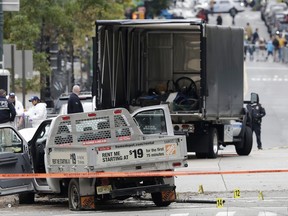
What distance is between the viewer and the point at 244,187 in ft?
64.5

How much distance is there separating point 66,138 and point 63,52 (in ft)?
124

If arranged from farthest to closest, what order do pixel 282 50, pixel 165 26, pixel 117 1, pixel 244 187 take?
pixel 282 50 → pixel 117 1 → pixel 165 26 → pixel 244 187

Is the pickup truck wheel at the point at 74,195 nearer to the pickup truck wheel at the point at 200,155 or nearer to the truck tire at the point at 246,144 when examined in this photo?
the pickup truck wheel at the point at 200,155

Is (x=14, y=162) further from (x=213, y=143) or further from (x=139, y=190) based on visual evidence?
(x=213, y=143)

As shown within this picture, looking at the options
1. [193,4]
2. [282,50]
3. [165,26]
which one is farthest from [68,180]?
[193,4]

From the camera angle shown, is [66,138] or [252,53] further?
[252,53]

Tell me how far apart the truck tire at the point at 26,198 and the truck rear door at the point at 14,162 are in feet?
2.58

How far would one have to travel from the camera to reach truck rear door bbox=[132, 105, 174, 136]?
58.2 ft

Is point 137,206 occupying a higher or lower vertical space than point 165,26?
lower

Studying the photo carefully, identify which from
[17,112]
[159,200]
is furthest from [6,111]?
[159,200]

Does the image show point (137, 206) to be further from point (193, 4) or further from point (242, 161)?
point (193, 4)

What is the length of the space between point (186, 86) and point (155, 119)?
769 cm

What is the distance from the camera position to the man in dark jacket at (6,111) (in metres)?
25.3

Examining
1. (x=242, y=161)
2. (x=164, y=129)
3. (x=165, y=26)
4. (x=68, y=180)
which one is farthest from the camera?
(x=165, y=26)
